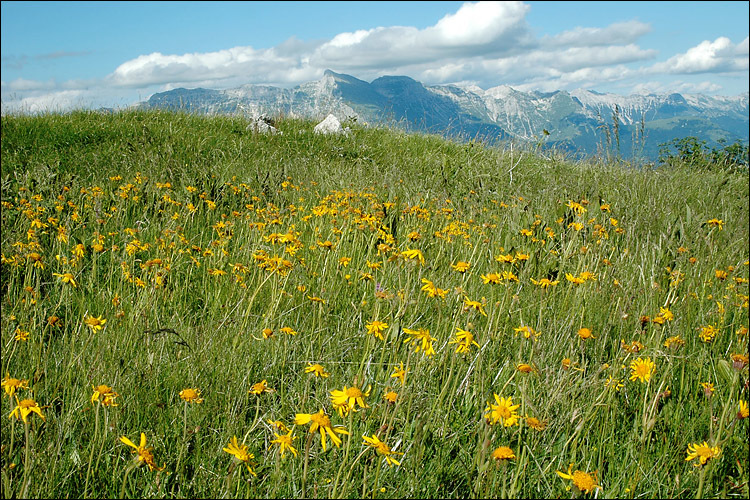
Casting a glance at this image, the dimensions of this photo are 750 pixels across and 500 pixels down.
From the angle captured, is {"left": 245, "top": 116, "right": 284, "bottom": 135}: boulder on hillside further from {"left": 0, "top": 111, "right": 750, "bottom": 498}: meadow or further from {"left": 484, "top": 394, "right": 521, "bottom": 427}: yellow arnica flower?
{"left": 484, "top": 394, "right": 521, "bottom": 427}: yellow arnica flower

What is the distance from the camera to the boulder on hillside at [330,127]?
788 cm

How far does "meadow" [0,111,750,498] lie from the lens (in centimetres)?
134

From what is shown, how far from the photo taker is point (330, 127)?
8.17 metres

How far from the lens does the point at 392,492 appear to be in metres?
1.33

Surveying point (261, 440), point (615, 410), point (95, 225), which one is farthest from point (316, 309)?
point (95, 225)

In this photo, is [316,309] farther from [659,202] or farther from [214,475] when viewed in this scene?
[659,202]

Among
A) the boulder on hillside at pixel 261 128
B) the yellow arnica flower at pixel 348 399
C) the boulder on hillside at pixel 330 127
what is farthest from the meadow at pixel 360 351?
the boulder on hillside at pixel 330 127

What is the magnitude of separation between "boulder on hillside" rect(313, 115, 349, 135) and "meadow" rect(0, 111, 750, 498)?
3149mm

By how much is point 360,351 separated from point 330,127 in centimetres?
658

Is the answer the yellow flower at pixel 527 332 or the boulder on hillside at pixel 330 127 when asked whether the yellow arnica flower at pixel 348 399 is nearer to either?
the yellow flower at pixel 527 332

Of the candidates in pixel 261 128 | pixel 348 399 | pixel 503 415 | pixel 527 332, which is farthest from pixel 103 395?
pixel 261 128

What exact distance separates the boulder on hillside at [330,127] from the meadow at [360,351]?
315 centimetres

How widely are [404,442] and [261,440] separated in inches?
16.5

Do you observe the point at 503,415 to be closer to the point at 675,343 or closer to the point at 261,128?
the point at 675,343
